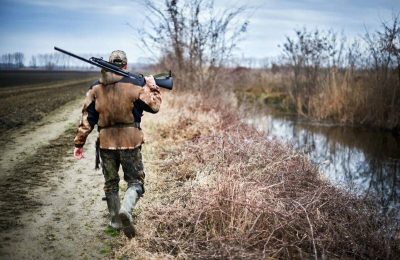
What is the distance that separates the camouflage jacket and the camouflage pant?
0.10 m

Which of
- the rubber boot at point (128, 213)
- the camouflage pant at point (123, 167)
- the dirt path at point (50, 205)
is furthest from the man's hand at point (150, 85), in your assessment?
the dirt path at point (50, 205)

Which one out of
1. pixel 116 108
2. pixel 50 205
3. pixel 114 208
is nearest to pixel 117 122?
pixel 116 108

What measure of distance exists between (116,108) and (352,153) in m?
9.23

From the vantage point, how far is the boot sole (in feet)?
12.9

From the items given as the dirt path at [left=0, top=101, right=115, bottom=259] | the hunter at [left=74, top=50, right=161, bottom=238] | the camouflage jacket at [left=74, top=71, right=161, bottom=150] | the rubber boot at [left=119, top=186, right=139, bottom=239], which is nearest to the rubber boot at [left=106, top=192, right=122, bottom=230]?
the hunter at [left=74, top=50, right=161, bottom=238]

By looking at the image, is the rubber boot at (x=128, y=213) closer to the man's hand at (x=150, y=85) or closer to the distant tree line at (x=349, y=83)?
the man's hand at (x=150, y=85)

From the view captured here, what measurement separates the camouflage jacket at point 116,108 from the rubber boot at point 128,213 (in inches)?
21.7

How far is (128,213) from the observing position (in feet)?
13.0

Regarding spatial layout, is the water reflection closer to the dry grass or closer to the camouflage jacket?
the dry grass

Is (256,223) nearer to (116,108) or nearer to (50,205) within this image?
(116,108)

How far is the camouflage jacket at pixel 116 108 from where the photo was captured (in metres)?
4.30

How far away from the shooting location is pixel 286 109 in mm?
21125

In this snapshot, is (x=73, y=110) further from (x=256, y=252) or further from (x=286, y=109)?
(x=256, y=252)

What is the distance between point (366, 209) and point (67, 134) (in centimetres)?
795
